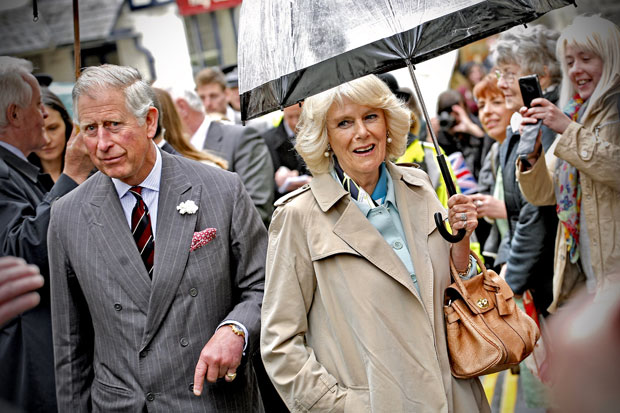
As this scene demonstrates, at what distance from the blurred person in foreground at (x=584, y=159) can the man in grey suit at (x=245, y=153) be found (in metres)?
2.05

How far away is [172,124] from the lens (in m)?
5.18

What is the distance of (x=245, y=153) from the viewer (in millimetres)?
5984

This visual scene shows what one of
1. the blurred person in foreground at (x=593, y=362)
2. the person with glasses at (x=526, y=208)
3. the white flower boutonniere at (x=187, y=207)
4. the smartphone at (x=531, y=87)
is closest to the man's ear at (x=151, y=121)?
the white flower boutonniere at (x=187, y=207)

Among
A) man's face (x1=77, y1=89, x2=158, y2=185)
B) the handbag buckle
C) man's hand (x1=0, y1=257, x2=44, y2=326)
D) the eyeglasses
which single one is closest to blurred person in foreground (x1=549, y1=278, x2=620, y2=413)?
man's hand (x1=0, y1=257, x2=44, y2=326)

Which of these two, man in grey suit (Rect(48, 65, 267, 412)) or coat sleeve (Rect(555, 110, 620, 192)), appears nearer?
man in grey suit (Rect(48, 65, 267, 412))

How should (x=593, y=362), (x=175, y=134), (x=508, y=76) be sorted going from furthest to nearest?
1. (x=508, y=76)
2. (x=175, y=134)
3. (x=593, y=362)

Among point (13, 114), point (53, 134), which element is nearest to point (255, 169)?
point (53, 134)

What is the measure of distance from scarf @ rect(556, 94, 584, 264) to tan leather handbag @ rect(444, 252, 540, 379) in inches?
53.8

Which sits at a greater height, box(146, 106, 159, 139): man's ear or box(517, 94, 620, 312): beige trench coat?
box(146, 106, 159, 139): man's ear

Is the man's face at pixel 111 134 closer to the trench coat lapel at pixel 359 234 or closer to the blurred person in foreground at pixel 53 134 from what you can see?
the trench coat lapel at pixel 359 234

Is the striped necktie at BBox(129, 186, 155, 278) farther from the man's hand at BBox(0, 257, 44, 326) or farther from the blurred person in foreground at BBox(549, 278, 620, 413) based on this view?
the blurred person in foreground at BBox(549, 278, 620, 413)

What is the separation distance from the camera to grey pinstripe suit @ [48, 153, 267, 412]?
3467 millimetres

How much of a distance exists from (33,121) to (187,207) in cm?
144

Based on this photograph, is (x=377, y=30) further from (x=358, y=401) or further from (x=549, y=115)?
(x=549, y=115)
